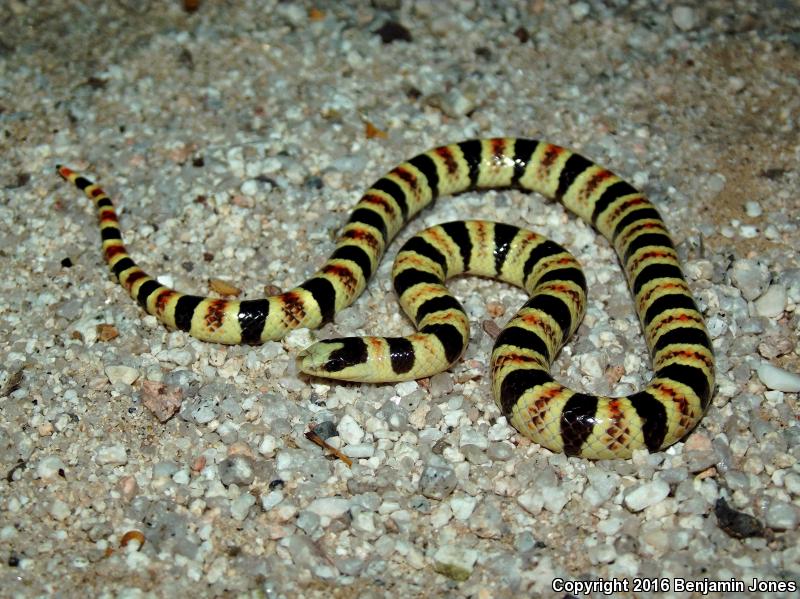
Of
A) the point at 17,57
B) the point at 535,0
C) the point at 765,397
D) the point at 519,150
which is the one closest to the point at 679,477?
the point at 765,397

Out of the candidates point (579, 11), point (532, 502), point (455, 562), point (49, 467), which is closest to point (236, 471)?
point (49, 467)

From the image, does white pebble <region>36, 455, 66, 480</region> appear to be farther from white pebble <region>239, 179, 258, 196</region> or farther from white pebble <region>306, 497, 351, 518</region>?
white pebble <region>239, 179, 258, 196</region>

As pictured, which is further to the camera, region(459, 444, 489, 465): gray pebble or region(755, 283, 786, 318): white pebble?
region(755, 283, 786, 318): white pebble

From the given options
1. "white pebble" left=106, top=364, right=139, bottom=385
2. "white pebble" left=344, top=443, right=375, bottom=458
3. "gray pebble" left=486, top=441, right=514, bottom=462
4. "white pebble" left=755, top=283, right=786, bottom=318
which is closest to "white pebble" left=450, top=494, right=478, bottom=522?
"gray pebble" left=486, top=441, right=514, bottom=462

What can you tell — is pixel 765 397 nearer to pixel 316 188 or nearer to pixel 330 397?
→ pixel 330 397

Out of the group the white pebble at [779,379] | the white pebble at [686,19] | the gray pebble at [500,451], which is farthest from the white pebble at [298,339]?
the white pebble at [686,19]
